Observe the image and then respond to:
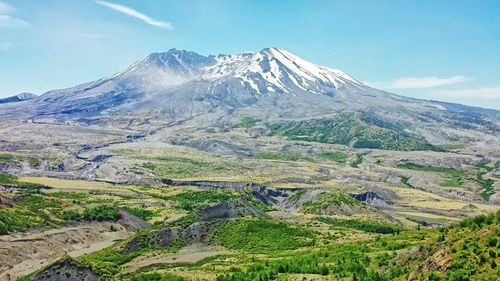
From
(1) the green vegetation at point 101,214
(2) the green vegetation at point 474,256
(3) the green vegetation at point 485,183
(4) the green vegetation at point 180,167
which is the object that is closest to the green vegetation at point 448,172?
(3) the green vegetation at point 485,183

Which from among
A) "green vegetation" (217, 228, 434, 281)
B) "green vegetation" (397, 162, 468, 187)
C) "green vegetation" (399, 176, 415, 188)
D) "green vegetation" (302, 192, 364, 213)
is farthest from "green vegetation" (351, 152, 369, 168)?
"green vegetation" (217, 228, 434, 281)

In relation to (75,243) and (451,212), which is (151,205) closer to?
(75,243)

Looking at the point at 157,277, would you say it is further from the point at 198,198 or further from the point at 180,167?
the point at 180,167

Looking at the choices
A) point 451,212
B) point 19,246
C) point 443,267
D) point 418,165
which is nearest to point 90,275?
point 19,246

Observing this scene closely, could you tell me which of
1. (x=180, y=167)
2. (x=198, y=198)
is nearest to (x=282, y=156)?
(x=180, y=167)

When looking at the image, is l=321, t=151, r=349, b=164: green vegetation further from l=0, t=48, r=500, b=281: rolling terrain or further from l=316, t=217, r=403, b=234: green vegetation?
l=316, t=217, r=403, b=234: green vegetation

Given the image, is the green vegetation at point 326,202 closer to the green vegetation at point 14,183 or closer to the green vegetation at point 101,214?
the green vegetation at point 101,214
